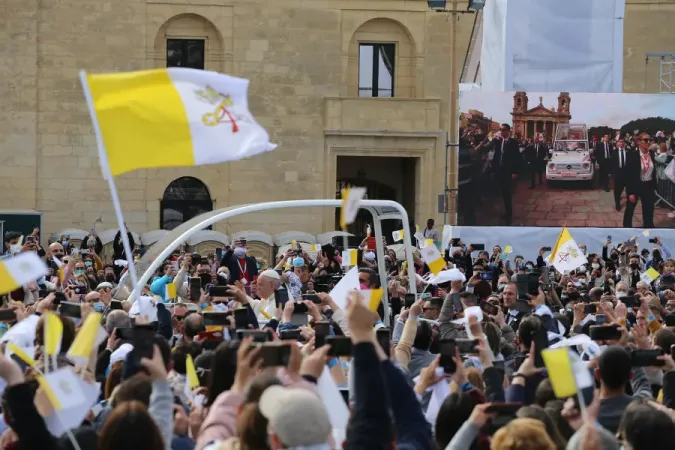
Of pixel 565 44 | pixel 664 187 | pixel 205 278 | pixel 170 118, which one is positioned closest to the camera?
pixel 170 118

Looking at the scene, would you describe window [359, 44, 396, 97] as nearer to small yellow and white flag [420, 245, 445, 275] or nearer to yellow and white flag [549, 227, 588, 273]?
yellow and white flag [549, 227, 588, 273]

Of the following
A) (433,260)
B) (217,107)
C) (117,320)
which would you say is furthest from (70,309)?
(433,260)

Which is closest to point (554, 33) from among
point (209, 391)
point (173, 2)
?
point (173, 2)

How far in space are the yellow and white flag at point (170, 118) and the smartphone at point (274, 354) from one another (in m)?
2.50

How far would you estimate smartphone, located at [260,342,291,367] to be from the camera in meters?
6.44

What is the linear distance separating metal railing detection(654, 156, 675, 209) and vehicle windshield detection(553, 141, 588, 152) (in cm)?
174

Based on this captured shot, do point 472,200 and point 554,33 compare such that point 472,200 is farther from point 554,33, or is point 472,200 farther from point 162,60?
point 162,60

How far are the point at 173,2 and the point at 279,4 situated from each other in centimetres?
277

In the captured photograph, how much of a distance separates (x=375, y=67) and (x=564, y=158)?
8.68 meters

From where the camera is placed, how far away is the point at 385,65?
132ft

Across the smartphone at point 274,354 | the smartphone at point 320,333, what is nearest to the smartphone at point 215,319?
the smartphone at point 320,333

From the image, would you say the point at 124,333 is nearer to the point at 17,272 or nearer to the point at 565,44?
the point at 17,272

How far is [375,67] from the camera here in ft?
132

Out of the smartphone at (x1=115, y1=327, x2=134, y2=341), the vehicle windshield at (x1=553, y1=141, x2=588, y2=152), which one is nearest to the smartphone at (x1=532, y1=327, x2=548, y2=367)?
the smartphone at (x1=115, y1=327, x2=134, y2=341)
